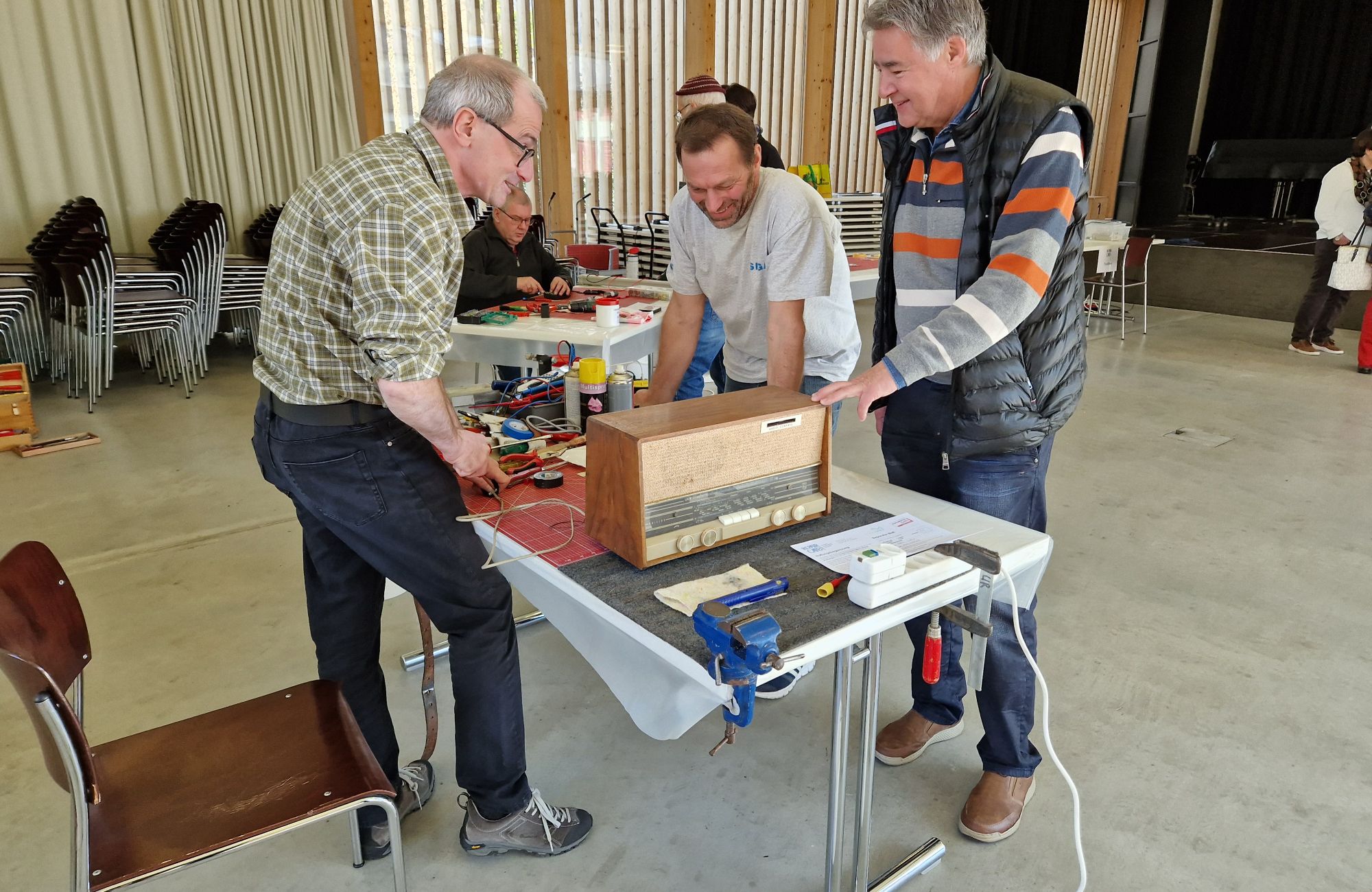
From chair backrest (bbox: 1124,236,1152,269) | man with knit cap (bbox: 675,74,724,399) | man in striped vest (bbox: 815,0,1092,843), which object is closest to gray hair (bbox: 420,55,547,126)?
man in striped vest (bbox: 815,0,1092,843)

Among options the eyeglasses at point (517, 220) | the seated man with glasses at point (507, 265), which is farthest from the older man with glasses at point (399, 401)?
the eyeglasses at point (517, 220)

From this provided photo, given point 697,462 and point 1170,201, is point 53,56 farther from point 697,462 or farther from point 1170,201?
point 1170,201

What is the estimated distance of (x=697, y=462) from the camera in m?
1.20

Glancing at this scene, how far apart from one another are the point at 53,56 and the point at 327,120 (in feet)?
5.42

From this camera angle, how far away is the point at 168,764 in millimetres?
1216

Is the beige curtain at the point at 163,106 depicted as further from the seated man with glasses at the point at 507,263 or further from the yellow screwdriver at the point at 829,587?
the yellow screwdriver at the point at 829,587

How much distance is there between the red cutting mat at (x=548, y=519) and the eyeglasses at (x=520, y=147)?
1.76 feet

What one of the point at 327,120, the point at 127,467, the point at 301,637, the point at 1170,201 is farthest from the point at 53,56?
the point at 1170,201

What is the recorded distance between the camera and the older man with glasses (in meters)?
1.20

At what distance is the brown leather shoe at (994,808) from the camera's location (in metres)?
1.63

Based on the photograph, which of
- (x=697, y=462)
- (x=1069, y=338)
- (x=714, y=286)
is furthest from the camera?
(x=714, y=286)

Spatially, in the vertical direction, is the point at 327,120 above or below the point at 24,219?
above

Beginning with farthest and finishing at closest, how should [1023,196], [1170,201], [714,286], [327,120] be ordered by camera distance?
[1170,201], [327,120], [714,286], [1023,196]

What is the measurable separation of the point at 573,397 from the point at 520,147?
70 centimetres
